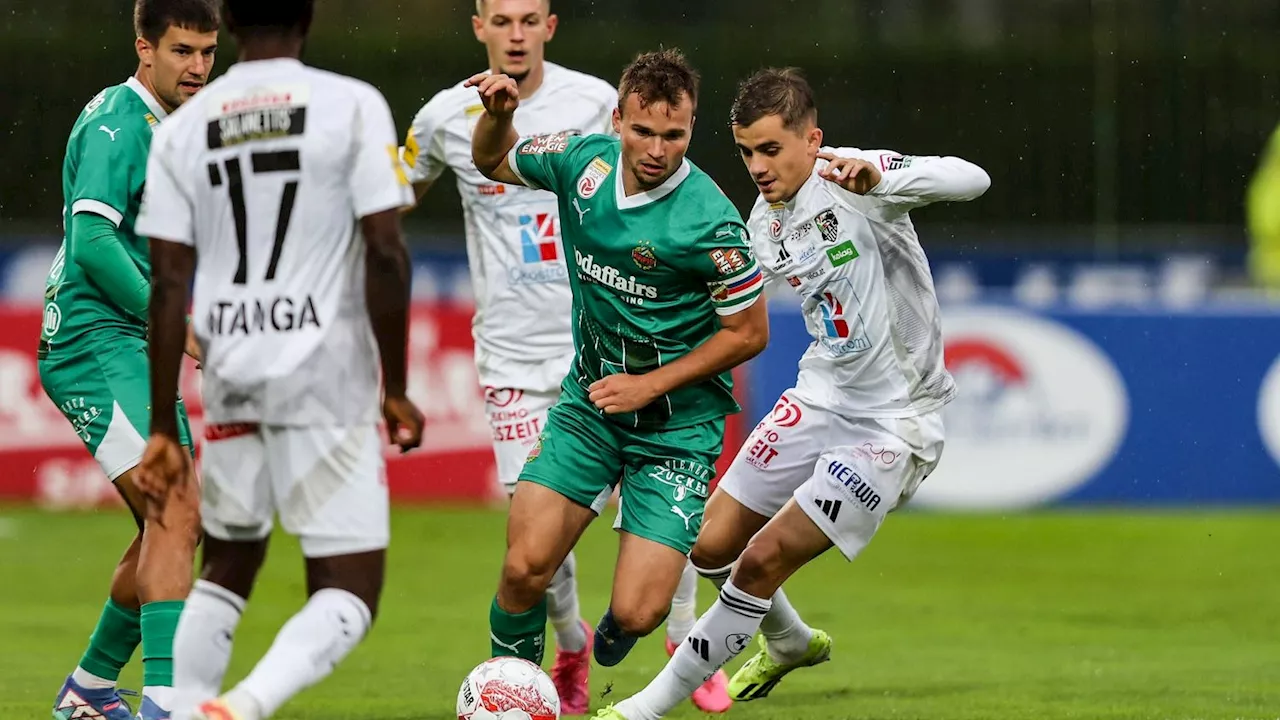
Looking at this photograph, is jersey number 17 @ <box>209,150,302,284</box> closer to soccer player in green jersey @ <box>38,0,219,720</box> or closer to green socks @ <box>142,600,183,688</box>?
soccer player in green jersey @ <box>38,0,219,720</box>

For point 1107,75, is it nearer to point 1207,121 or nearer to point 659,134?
point 1207,121

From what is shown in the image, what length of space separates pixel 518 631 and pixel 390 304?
5.66ft

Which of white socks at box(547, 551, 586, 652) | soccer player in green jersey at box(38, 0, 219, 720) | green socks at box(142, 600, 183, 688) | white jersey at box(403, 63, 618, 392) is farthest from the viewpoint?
white jersey at box(403, 63, 618, 392)

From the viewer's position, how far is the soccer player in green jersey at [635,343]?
5.99m

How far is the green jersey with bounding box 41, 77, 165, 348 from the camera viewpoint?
19.7ft

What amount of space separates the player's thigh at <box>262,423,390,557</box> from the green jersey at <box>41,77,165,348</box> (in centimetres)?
133

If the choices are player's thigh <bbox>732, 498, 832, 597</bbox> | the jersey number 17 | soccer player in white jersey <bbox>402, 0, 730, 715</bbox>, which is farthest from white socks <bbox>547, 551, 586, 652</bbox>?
the jersey number 17

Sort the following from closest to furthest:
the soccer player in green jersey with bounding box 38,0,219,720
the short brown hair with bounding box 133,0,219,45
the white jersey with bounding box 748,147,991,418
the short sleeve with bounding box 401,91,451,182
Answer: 1. the soccer player in green jersey with bounding box 38,0,219,720
2. the short brown hair with bounding box 133,0,219,45
3. the white jersey with bounding box 748,147,991,418
4. the short sleeve with bounding box 401,91,451,182

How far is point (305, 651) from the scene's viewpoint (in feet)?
15.3

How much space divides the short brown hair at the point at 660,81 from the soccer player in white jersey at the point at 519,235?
5.01 ft

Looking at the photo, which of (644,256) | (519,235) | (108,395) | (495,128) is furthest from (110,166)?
(519,235)

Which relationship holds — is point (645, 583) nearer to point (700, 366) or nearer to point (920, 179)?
point (700, 366)

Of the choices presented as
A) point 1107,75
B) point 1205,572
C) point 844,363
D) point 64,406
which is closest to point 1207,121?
point 1107,75

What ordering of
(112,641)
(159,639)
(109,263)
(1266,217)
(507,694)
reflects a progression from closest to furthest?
(159,639) < (507,694) < (109,263) < (112,641) < (1266,217)
